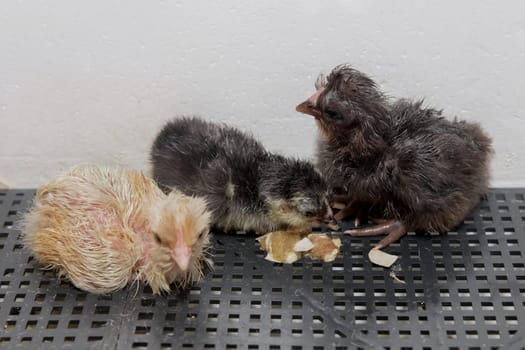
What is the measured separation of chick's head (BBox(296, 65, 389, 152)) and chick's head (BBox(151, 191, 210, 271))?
0.36 meters

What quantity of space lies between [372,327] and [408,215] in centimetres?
32

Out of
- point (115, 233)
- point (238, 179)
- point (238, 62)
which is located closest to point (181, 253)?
point (115, 233)

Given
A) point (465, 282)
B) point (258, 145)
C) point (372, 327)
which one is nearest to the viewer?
point (372, 327)

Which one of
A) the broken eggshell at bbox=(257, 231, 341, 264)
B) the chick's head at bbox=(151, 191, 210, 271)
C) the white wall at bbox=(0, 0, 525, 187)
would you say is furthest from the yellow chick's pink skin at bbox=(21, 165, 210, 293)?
the white wall at bbox=(0, 0, 525, 187)

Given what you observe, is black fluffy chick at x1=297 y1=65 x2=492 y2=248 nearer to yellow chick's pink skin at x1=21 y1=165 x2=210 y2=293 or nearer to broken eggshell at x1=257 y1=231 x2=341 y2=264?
broken eggshell at x1=257 y1=231 x2=341 y2=264

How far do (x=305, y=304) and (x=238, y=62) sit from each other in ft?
2.10

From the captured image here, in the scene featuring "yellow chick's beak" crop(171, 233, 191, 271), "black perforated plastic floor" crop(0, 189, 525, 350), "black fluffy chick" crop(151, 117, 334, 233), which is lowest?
"black perforated plastic floor" crop(0, 189, 525, 350)

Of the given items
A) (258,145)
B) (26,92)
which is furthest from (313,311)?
(26,92)

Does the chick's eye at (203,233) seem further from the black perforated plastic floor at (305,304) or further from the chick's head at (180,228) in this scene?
the black perforated plastic floor at (305,304)

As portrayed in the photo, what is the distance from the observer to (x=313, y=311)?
1677 mm

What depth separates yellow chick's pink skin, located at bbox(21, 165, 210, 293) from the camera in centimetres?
163

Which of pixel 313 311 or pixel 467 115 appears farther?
pixel 467 115

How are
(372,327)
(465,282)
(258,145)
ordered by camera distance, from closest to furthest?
(372,327), (465,282), (258,145)

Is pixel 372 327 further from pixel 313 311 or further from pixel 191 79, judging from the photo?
pixel 191 79
